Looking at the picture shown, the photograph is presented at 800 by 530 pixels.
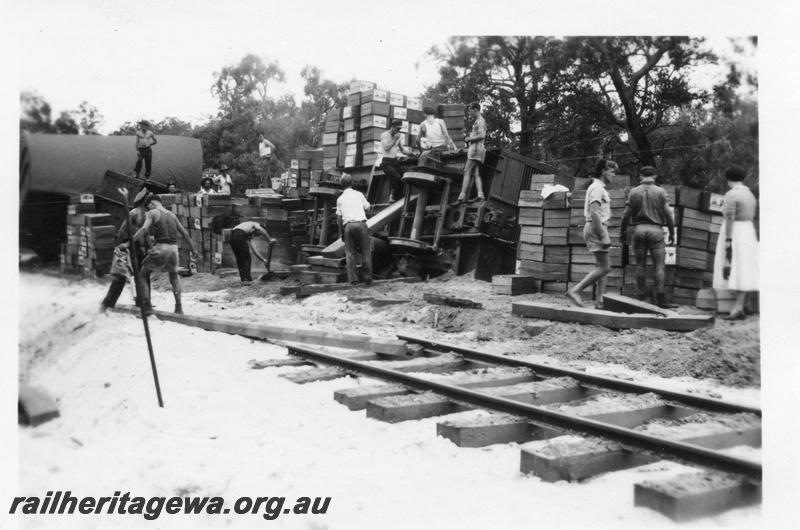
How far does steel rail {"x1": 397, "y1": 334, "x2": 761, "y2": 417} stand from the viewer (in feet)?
15.1

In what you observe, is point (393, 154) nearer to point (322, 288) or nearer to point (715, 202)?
point (322, 288)

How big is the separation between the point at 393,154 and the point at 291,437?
1094cm

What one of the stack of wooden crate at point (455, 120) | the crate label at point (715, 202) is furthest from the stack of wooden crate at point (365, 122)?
the crate label at point (715, 202)

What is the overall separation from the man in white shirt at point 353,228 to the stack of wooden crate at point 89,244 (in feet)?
14.0

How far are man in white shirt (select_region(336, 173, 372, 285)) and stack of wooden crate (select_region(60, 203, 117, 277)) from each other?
426cm

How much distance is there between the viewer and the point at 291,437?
4.40m

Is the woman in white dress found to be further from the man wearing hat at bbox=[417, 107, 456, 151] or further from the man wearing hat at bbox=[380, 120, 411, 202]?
the man wearing hat at bbox=[380, 120, 411, 202]

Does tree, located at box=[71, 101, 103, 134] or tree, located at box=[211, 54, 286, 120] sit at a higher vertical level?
tree, located at box=[211, 54, 286, 120]

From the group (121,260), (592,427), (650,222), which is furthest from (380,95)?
(592,427)

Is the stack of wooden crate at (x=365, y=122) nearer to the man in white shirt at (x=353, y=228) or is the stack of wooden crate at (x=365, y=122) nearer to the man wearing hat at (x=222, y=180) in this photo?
the man wearing hat at (x=222, y=180)

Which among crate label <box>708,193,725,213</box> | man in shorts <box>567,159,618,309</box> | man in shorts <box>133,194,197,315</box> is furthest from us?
man in shorts <box>133,194,197,315</box>

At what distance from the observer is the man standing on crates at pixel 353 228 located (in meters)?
11.7

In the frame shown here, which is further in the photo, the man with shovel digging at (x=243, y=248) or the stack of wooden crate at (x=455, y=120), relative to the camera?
the stack of wooden crate at (x=455, y=120)

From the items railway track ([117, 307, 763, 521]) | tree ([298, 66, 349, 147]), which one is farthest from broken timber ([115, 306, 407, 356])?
tree ([298, 66, 349, 147])
